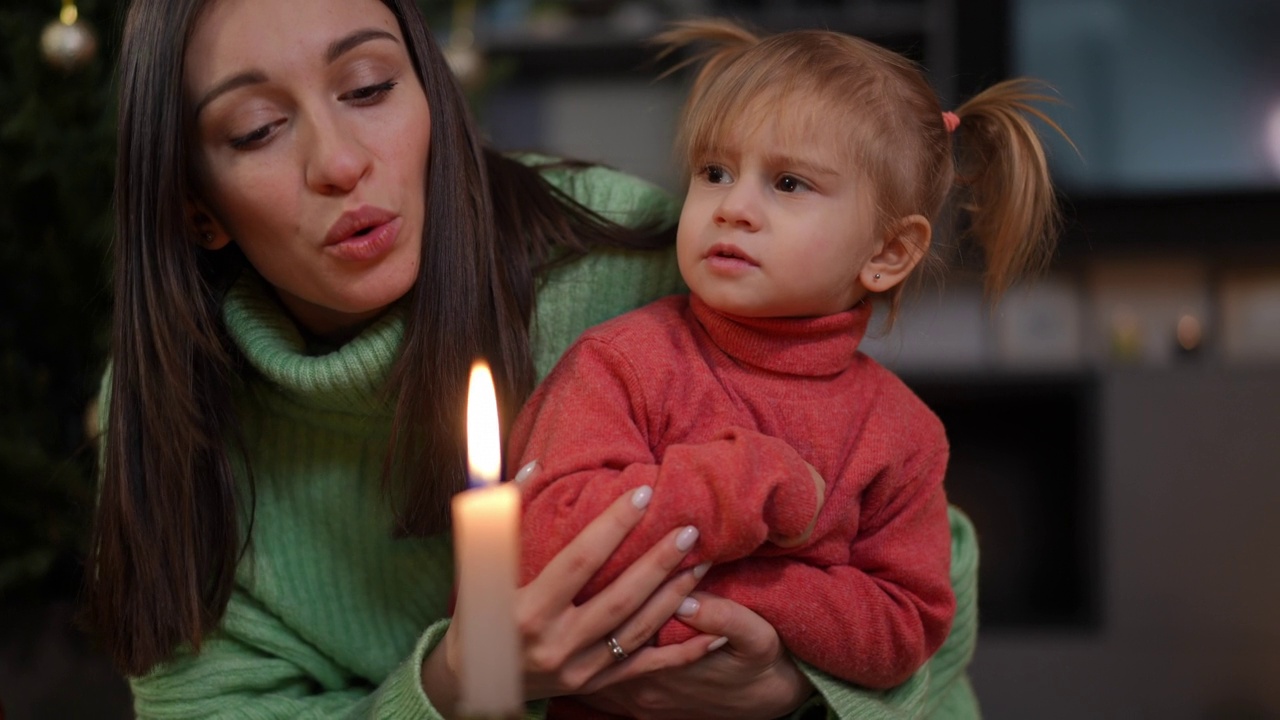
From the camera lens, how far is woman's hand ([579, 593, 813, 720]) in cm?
101

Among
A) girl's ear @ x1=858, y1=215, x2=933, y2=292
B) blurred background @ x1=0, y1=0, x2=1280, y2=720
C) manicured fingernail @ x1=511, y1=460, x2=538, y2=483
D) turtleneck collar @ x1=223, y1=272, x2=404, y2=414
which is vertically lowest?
blurred background @ x1=0, y1=0, x2=1280, y2=720

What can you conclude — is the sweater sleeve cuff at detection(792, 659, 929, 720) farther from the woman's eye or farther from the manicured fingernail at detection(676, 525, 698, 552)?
the woman's eye

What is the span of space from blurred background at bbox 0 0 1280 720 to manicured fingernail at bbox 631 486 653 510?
1.43 m

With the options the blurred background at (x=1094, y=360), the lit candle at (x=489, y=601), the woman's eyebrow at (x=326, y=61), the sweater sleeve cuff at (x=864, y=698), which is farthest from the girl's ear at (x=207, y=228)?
the blurred background at (x=1094, y=360)

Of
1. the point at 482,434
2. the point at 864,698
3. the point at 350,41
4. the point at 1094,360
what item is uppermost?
the point at 350,41

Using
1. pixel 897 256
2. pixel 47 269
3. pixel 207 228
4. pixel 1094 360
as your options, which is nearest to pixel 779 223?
pixel 897 256

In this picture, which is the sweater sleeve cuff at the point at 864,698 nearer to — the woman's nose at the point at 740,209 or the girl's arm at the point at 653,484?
the girl's arm at the point at 653,484

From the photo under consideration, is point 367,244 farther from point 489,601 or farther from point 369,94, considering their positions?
point 489,601

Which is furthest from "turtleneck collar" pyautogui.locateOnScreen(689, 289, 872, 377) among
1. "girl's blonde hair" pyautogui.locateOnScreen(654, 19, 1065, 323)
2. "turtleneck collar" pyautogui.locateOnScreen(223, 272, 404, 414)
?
"turtleneck collar" pyautogui.locateOnScreen(223, 272, 404, 414)

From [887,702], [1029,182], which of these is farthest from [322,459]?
[1029,182]

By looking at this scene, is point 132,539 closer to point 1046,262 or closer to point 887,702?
point 887,702

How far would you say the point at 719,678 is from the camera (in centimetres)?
106

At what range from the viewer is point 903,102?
1.09 m

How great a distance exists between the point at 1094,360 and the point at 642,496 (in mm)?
2574
